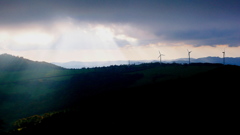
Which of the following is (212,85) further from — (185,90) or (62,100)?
(62,100)

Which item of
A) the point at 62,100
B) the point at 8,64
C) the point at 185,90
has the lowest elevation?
the point at 62,100

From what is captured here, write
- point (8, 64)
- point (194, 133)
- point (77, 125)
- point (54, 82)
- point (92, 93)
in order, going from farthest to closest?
1. point (8, 64)
2. point (54, 82)
3. point (92, 93)
4. point (77, 125)
5. point (194, 133)

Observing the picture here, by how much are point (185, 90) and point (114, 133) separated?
46.7 m

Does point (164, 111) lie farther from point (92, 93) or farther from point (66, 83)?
point (66, 83)

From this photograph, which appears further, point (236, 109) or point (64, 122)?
point (236, 109)

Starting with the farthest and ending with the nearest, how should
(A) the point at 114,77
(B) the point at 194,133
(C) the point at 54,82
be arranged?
(A) the point at 114,77 < (C) the point at 54,82 < (B) the point at 194,133

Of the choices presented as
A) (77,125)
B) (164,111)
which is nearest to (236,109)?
(164,111)

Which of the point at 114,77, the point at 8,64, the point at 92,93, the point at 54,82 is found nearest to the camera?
the point at 92,93

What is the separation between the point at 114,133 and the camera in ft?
116

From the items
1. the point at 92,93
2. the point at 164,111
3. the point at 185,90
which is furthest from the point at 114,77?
the point at 164,111

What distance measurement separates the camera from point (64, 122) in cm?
4262

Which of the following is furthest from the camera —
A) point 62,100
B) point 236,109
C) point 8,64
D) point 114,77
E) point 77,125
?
point 8,64

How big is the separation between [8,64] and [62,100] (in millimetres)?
110747

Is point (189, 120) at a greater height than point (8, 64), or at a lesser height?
lesser
